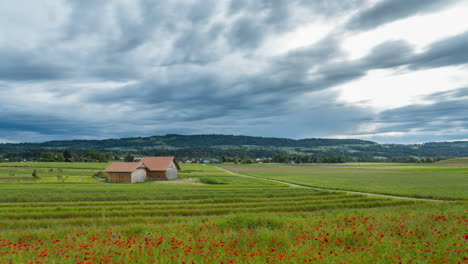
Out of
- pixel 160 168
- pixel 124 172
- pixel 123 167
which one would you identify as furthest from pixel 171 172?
pixel 124 172

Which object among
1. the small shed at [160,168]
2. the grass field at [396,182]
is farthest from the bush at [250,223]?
the small shed at [160,168]

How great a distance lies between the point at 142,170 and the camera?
68.0 metres

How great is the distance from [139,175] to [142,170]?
2.11m

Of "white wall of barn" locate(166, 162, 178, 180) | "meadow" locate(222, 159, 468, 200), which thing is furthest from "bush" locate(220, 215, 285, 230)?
"white wall of barn" locate(166, 162, 178, 180)

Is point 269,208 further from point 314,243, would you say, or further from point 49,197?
point 49,197

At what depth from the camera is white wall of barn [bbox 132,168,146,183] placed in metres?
63.6

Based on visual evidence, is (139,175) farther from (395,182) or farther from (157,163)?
(395,182)

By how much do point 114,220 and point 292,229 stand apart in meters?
12.6

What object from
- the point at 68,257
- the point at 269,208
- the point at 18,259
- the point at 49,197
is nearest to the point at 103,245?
the point at 68,257

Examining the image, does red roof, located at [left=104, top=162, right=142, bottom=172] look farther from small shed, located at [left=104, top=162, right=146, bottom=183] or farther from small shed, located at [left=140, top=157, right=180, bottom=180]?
small shed, located at [left=140, top=157, right=180, bottom=180]

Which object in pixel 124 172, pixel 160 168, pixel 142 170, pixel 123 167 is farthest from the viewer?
pixel 160 168

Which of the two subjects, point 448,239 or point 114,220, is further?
point 114,220

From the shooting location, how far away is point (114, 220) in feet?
59.5

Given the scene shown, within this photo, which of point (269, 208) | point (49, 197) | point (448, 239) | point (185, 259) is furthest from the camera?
point (49, 197)
